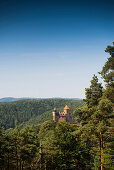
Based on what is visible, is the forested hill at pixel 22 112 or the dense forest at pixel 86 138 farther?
the forested hill at pixel 22 112

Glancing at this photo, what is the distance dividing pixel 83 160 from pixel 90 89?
6.15 metres

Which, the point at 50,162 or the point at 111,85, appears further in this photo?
the point at 50,162

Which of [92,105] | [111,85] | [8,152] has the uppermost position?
[111,85]

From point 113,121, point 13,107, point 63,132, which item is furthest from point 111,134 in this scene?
point 13,107

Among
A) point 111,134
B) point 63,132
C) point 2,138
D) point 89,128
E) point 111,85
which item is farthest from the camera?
point 2,138

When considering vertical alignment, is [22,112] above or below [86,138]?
below

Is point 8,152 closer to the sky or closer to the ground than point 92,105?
closer to the ground

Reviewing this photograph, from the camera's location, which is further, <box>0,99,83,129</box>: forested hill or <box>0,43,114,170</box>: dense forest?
<box>0,99,83,129</box>: forested hill

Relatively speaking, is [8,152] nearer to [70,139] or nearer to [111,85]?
[70,139]

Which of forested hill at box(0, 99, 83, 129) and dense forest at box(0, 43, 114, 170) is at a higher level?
dense forest at box(0, 43, 114, 170)

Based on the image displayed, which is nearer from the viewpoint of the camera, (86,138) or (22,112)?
(86,138)

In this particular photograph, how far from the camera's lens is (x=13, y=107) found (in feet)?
604

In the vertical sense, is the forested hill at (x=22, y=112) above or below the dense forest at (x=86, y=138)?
below

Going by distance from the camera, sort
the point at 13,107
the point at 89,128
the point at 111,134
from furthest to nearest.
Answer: the point at 13,107
the point at 89,128
the point at 111,134
